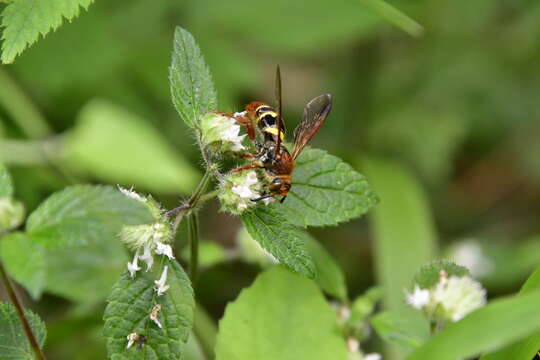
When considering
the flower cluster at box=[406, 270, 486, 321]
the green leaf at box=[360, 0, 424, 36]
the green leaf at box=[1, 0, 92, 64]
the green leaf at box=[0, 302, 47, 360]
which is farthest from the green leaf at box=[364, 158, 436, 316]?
the green leaf at box=[1, 0, 92, 64]

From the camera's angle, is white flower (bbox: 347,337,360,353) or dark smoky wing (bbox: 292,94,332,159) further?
white flower (bbox: 347,337,360,353)

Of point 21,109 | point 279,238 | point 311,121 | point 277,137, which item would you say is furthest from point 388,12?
point 21,109

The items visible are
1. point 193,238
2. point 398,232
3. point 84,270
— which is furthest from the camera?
point 398,232

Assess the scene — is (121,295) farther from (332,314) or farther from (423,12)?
(423,12)

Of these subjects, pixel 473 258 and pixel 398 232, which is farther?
pixel 473 258

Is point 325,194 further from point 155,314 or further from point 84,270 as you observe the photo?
point 84,270

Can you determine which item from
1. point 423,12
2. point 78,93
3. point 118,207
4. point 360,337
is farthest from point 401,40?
point 118,207

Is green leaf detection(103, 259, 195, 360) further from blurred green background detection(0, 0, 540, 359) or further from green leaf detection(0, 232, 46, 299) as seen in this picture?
blurred green background detection(0, 0, 540, 359)
